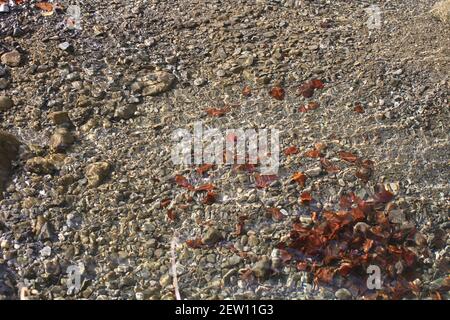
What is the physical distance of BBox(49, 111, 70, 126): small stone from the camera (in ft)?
10.5

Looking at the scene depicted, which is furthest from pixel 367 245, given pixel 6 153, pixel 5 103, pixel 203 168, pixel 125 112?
pixel 5 103

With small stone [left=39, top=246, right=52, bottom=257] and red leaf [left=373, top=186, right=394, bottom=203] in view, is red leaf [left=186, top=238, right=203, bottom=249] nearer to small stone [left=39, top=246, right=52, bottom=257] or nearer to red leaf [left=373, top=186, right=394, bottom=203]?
small stone [left=39, top=246, right=52, bottom=257]

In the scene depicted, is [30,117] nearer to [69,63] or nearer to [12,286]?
[69,63]

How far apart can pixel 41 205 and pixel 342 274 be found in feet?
4.22

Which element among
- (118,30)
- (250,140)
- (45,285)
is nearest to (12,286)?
(45,285)

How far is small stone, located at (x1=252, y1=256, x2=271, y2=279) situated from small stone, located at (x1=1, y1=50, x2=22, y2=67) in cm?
167

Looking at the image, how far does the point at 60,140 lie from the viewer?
308 centimetres

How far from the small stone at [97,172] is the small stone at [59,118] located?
Result: 1.05 ft

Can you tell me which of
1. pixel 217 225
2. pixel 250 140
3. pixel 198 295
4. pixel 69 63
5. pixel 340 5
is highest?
pixel 340 5

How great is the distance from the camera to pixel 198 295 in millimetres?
2576

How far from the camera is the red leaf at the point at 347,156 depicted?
119 inches

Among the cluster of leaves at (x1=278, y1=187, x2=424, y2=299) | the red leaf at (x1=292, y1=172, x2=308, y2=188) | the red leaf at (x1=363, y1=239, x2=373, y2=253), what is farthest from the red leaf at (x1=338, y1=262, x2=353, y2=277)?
the red leaf at (x1=292, y1=172, x2=308, y2=188)

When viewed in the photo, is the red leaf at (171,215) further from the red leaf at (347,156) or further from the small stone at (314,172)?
the red leaf at (347,156)

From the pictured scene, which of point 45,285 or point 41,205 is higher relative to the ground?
point 41,205
